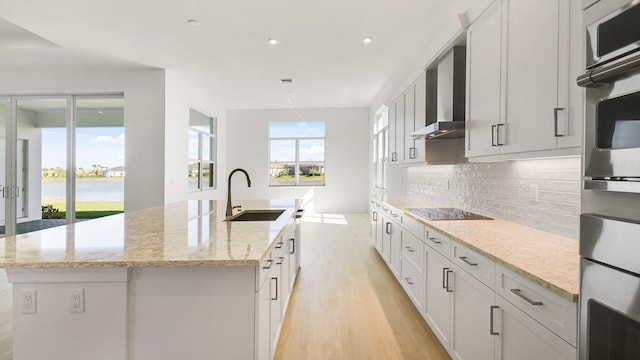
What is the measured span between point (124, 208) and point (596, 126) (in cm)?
625

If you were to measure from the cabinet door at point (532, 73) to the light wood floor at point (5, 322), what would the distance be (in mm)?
3572

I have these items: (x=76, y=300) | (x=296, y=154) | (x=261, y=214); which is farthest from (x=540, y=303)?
(x=296, y=154)

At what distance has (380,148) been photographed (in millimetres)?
7352

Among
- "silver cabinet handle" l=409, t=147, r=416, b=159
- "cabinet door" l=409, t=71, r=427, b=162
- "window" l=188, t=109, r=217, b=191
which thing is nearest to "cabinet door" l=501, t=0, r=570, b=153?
"cabinet door" l=409, t=71, r=427, b=162

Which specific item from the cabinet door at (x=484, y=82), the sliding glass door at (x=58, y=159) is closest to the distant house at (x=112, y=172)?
the sliding glass door at (x=58, y=159)

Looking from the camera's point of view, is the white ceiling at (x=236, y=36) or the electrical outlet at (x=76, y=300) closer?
the electrical outlet at (x=76, y=300)

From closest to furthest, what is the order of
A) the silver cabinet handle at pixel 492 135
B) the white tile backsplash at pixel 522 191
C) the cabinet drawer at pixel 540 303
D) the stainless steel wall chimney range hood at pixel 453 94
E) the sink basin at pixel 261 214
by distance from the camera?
the cabinet drawer at pixel 540 303
the white tile backsplash at pixel 522 191
the silver cabinet handle at pixel 492 135
the stainless steel wall chimney range hood at pixel 453 94
the sink basin at pixel 261 214

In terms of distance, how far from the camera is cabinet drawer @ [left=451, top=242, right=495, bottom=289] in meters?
1.50

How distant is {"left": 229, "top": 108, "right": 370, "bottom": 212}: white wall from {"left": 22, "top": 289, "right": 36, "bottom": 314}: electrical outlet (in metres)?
7.71

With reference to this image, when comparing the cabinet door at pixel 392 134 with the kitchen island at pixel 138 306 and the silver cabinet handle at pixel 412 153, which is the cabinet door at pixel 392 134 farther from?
the kitchen island at pixel 138 306

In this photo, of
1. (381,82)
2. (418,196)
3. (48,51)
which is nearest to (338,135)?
(381,82)

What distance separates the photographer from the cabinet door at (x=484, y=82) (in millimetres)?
1981

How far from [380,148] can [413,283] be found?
4890 mm

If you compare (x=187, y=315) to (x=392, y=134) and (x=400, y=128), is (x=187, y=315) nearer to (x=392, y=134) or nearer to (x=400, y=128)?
(x=400, y=128)
